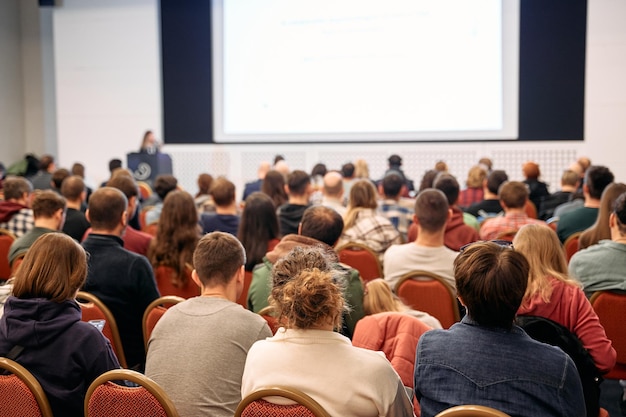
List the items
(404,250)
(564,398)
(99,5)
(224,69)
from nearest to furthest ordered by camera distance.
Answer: (564,398)
(404,250)
(224,69)
(99,5)

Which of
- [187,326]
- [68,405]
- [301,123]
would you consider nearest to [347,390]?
[187,326]

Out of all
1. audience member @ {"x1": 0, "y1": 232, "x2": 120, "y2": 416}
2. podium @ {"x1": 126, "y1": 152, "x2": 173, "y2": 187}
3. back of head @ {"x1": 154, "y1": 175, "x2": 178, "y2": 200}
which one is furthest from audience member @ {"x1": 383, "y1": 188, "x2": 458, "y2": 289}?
podium @ {"x1": 126, "y1": 152, "x2": 173, "y2": 187}

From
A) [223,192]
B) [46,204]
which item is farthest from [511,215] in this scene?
[46,204]

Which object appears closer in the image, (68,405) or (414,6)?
(68,405)

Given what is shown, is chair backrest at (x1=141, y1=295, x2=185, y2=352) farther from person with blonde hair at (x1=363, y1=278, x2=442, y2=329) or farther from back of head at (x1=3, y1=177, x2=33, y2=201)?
back of head at (x1=3, y1=177, x2=33, y2=201)

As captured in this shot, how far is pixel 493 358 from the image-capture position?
193 centimetres

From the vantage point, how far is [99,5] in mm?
13266

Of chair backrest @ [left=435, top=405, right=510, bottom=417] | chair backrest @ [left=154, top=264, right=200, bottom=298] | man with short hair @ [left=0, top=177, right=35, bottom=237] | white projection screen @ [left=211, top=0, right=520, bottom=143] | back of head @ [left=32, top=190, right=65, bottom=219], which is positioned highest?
white projection screen @ [left=211, top=0, right=520, bottom=143]

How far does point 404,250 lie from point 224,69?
9.13m

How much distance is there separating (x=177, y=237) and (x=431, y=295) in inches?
61.7

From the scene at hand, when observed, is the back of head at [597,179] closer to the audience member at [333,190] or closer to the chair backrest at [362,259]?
the chair backrest at [362,259]

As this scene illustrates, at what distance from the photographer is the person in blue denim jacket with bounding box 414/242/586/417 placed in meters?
1.89

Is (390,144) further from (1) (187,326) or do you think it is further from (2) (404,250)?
(1) (187,326)

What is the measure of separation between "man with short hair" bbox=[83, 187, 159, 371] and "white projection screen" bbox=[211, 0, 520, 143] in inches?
321
